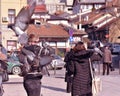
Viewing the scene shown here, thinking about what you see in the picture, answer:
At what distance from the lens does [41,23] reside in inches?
2803

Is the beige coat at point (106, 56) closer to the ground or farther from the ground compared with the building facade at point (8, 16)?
closer to the ground

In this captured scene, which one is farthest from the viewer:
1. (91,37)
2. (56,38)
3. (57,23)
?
(91,37)

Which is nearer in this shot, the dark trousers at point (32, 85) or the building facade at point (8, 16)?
the dark trousers at point (32, 85)

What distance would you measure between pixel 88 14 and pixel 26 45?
100650 millimetres

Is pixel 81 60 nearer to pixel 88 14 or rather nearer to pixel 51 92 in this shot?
pixel 51 92

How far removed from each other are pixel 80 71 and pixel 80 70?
0.9 inches

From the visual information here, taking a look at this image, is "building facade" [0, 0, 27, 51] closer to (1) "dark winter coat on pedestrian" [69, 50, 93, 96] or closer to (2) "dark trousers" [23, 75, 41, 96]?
(1) "dark winter coat on pedestrian" [69, 50, 93, 96]

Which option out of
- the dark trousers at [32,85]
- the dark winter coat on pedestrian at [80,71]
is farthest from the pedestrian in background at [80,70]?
the dark trousers at [32,85]

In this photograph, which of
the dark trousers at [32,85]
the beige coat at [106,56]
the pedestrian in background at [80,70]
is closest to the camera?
the dark trousers at [32,85]

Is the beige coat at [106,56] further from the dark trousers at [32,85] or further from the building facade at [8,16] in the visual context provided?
the building facade at [8,16]

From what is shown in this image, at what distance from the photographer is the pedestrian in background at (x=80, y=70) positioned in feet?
40.0

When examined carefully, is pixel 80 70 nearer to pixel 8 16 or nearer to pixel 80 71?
pixel 80 71

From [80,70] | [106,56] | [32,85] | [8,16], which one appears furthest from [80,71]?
[8,16]

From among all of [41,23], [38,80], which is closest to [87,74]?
[38,80]
